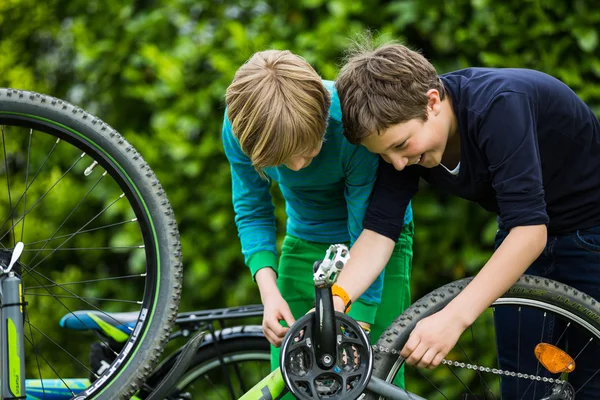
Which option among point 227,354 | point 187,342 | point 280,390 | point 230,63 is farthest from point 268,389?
point 230,63

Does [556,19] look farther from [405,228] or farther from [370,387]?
[370,387]

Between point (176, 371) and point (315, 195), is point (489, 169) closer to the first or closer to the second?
point (315, 195)

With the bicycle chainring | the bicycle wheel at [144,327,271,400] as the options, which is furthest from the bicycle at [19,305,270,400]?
the bicycle chainring

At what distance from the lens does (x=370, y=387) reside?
1396 millimetres

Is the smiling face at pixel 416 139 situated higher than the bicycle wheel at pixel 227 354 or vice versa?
the smiling face at pixel 416 139

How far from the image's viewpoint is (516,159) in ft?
4.59

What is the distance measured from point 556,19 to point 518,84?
1117mm

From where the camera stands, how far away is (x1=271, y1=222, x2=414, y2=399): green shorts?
1857 mm

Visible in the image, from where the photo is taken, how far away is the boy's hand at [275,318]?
62.8 inches

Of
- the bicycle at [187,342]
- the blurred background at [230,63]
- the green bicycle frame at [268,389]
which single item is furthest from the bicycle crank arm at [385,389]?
the blurred background at [230,63]

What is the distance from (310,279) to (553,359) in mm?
590

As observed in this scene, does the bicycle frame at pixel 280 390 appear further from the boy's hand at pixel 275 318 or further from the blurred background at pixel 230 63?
the blurred background at pixel 230 63

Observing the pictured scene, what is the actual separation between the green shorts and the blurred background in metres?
0.65

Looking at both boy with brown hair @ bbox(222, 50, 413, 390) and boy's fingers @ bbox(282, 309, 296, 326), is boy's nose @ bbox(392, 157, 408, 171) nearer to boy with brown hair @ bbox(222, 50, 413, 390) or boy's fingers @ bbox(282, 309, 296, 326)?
boy with brown hair @ bbox(222, 50, 413, 390)
